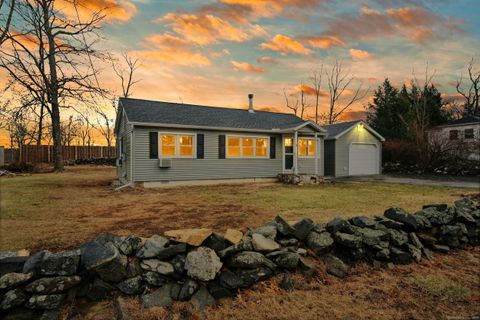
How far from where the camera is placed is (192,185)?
13.2 meters

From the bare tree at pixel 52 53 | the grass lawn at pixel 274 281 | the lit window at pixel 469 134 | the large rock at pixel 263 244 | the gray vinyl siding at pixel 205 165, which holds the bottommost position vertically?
the grass lawn at pixel 274 281

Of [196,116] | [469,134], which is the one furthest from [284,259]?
[469,134]

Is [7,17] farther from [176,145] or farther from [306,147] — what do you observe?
[306,147]

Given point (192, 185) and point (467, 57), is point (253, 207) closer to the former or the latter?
point (192, 185)

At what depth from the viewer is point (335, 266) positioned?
3.75m

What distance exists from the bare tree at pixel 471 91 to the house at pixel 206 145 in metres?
27.0

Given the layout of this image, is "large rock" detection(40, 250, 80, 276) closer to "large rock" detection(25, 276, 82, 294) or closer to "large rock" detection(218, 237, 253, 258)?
"large rock" detection(25, 276, 82, 294)

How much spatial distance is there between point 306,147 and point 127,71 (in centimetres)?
2602

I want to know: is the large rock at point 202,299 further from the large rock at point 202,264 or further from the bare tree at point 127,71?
the bare tree at point 127,71

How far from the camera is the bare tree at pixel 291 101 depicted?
35588 mm

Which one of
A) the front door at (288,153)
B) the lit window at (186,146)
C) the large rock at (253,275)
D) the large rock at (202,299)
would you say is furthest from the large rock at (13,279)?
the front door at (288,153)

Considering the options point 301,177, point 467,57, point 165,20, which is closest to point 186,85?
point 165,20

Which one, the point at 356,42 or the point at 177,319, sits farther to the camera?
the point at 356,42

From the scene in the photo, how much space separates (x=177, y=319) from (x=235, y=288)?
28.6 inches
